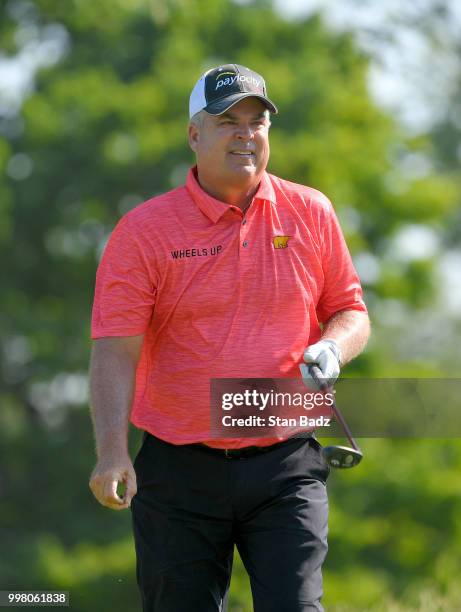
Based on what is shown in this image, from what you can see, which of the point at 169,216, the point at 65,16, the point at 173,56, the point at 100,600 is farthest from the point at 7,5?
the point at 169,216

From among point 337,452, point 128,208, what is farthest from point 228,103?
point 128,208

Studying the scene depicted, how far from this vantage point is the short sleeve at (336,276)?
15.2 feet

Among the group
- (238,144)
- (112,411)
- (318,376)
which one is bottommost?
(112,411)

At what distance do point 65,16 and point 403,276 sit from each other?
10264mm

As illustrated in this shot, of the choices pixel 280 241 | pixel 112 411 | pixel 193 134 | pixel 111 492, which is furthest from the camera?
pixel 193 134

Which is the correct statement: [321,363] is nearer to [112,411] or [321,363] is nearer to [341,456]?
[341,456]

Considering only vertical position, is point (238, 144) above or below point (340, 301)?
above

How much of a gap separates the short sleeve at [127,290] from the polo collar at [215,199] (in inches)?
10.4

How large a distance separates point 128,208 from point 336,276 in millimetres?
18535

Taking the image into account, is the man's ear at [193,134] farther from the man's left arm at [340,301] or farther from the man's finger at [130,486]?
the man's finger at [130,486]

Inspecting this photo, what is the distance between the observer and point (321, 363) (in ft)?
14.2

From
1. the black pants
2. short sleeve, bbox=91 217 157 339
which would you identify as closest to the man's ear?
short sleeve, bbox=91 217 157 339

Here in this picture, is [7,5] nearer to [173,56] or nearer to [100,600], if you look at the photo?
[173,56]

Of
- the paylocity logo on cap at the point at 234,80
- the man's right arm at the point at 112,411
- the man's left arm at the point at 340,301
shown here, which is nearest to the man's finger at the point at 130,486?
the man's right arm at the point at 112,411
